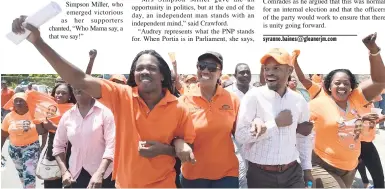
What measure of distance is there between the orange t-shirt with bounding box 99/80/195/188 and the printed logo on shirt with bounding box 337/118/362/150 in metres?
1.63

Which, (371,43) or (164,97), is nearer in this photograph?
(164,97)

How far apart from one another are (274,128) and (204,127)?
0.47m

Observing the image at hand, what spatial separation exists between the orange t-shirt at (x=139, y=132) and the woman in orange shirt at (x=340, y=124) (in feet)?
4.87

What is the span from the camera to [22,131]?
5070mm

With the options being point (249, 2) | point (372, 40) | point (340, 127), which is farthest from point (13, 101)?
point (372, 40)

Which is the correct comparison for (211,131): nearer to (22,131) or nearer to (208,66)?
(208,66)

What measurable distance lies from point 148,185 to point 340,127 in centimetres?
181

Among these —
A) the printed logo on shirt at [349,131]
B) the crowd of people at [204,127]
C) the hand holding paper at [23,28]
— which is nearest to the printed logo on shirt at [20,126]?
the crowd of people at [204,127]

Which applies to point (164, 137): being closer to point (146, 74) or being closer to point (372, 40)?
point (146, 74)

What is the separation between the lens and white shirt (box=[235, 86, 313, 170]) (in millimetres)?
2887

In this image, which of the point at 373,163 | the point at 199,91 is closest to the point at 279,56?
the point at 199,91

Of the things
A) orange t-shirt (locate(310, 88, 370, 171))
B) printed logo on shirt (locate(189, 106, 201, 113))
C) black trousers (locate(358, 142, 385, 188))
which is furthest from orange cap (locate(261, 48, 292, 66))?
black trousers (locate(358, 142, 385, 188))

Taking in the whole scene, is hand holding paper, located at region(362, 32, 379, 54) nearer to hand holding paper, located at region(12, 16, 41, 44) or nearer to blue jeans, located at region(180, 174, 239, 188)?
blue jeans, located at region(180, 174, 239, 188)

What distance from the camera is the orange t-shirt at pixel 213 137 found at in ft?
9.76
